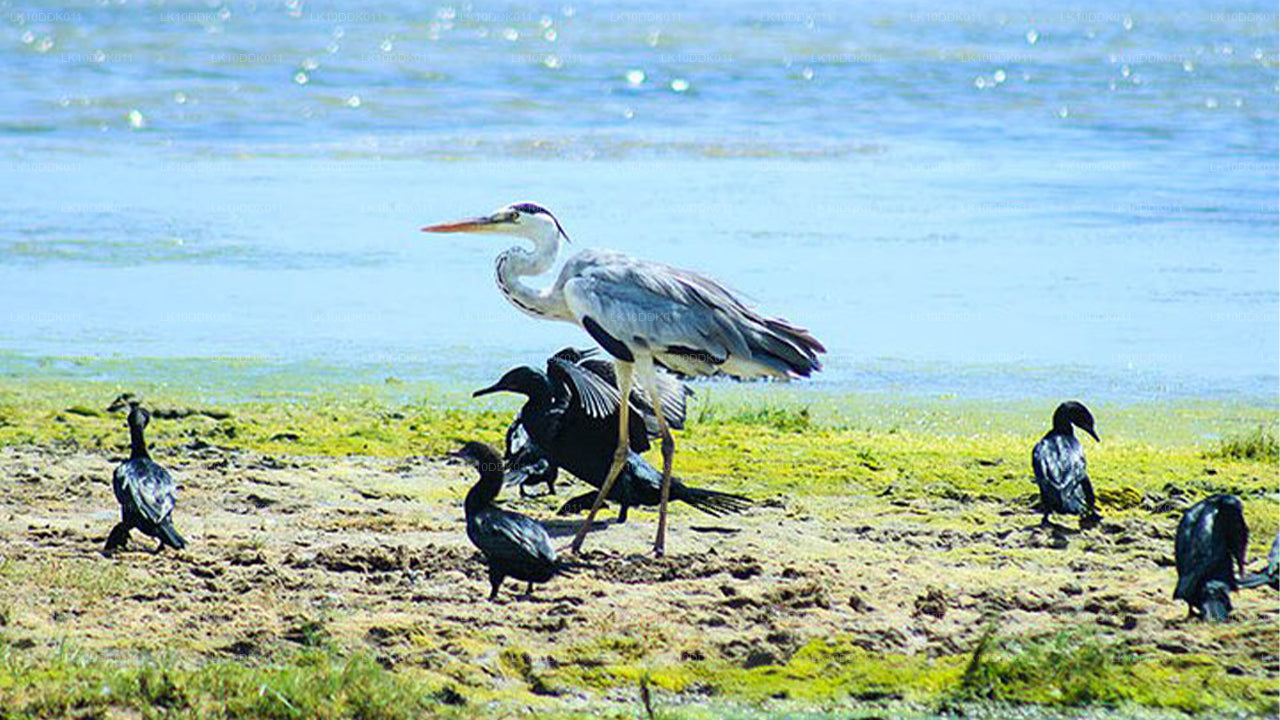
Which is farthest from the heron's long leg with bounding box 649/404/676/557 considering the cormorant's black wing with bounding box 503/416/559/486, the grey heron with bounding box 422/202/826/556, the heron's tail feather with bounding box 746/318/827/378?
the cormorant's black wing with bounding box 503/416/559/486

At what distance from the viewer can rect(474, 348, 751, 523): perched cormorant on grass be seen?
901cm

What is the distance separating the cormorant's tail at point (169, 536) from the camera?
7.81 m

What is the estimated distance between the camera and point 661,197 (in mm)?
20781

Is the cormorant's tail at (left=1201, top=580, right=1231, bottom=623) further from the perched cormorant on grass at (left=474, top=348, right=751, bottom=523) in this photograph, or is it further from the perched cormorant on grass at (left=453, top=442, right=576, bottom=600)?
the perched cormorant on grass at (left=474, top=348, right=751, bottom=523)

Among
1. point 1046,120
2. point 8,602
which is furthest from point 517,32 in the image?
point 8,602

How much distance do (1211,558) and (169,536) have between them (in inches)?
153

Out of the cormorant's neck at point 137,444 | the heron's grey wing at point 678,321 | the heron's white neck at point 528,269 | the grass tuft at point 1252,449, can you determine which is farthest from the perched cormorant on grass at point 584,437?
the grass tuft at point 1252,449

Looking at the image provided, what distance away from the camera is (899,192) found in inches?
861

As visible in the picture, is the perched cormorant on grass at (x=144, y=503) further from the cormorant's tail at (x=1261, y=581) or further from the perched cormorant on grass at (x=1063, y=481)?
the cormorant's tail at (x=1261, y=581)

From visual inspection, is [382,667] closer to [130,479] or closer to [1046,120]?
[130,479]

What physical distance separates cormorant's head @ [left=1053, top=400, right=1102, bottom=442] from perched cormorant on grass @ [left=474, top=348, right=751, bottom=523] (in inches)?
58.0

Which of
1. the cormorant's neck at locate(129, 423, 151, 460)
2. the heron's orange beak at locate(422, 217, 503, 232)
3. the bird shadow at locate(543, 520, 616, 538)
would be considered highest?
the heron's orange beak at locate(422, 217, 503, 232)

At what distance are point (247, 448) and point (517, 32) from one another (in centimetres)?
3914

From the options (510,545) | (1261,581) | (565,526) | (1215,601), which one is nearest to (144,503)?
(510,545)
